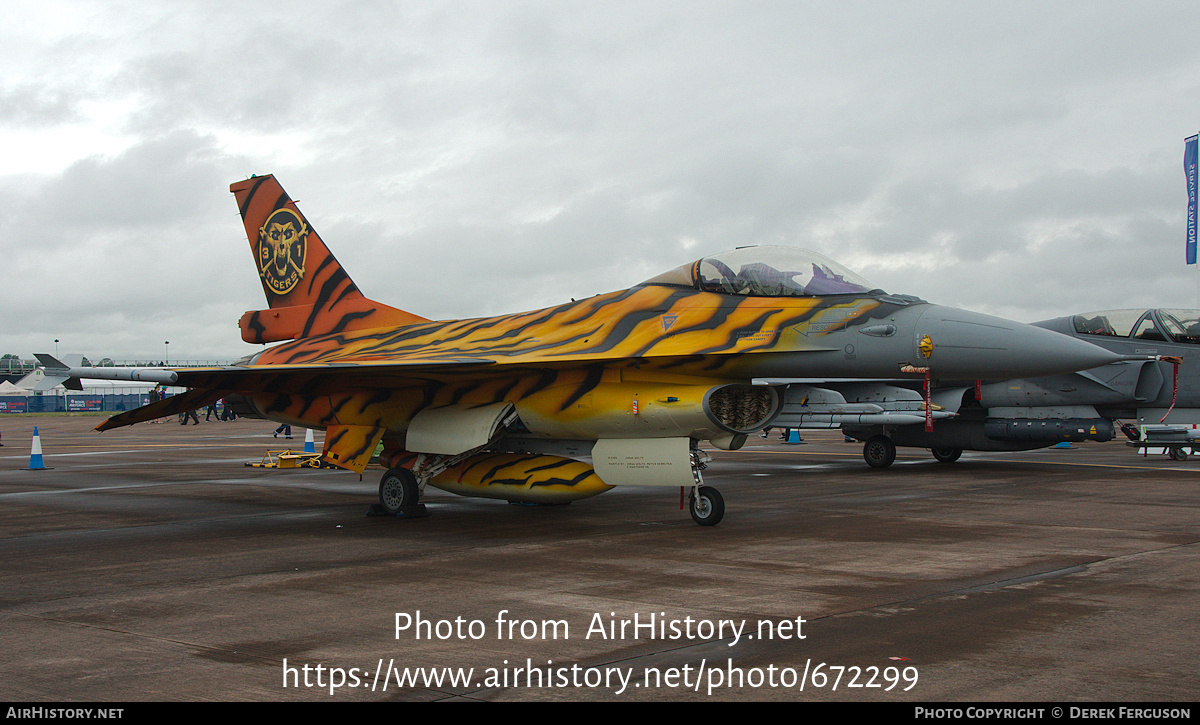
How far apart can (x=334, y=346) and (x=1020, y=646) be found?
10093 millimetres

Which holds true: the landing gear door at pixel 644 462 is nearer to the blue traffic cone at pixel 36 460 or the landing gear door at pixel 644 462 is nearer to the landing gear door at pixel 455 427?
the landing gear door at pixel 455 427

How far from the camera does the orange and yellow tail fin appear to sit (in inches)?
530

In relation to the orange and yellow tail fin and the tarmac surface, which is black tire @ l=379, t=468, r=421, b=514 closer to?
the tarmac surface

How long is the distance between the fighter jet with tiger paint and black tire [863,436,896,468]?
22.8 feet

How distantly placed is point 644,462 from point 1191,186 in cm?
3020

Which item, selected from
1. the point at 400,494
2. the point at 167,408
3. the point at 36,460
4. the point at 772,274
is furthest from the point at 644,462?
the point at 36,460

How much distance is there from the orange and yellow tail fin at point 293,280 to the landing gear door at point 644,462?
15.1ft

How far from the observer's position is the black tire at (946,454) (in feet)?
59.3

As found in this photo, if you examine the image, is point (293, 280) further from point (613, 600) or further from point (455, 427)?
point (613, 600)

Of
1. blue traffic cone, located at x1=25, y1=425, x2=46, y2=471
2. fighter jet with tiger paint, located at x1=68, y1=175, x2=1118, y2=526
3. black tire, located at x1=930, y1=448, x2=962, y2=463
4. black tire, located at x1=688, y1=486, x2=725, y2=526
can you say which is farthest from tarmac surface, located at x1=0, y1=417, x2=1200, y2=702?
blue traffic cone, located at x1=25, y1=425, x2=46, y2=471

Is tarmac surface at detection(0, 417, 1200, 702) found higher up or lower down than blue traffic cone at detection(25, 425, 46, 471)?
lower down

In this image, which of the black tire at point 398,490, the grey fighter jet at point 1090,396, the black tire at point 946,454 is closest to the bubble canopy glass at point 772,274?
the black tire at point 398,490

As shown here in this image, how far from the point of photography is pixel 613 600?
6.19 meters

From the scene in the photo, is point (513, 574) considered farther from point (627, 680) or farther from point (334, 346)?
point (334, 346)
